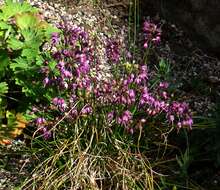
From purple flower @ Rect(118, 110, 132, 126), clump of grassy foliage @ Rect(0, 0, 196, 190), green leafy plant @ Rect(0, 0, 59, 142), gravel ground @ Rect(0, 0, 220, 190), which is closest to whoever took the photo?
purple flower @ Rect(118, 110, 132, 126)

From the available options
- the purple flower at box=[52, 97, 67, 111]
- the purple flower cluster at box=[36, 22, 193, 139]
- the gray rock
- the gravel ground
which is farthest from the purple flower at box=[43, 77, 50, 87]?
the gray rock

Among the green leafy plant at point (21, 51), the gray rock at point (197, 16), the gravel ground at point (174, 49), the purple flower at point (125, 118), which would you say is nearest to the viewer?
the purple flower at point (125, 118)

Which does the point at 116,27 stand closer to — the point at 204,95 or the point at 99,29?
the point at 99,29

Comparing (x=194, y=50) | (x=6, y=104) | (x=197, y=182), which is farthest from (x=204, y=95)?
(x=6, y=104)

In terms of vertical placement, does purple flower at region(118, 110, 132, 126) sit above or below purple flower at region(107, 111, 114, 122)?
above

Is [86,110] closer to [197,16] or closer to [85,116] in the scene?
[85,116]

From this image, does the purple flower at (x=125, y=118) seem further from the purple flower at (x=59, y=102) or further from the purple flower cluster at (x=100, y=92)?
the purple flower at (x=59, y=102)

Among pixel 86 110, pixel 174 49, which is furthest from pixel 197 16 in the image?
pixel 86 110

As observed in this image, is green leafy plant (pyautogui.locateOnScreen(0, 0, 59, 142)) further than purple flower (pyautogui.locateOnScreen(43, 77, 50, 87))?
Yes

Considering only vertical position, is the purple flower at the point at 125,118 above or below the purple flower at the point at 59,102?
below

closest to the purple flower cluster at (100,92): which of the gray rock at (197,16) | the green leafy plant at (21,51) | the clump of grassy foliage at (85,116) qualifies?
the clump of grassy foliage at (85,116)

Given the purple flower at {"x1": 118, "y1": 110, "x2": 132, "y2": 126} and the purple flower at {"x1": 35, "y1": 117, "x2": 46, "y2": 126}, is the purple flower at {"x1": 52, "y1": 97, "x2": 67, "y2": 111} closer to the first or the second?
the purple flower at {"x1": 35, "y1": 117, "x2": 46, "y2": 126}
